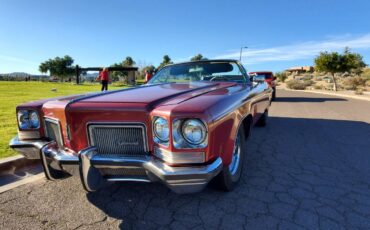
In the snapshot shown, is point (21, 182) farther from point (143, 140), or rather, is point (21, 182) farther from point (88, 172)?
point (143, 140)

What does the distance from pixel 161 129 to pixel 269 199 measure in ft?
4.73

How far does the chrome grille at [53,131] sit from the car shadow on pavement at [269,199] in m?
0.70

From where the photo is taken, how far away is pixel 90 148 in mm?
2188

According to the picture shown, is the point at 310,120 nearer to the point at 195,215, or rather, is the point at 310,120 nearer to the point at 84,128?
the point at 195,215

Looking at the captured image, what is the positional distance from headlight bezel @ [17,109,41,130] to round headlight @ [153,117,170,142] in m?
1.48

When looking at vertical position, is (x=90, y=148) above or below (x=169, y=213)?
above

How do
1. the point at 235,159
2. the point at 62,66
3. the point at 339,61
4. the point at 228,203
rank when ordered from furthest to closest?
the point at 62,66 < the point at 339,61 < the point at 235,159 < the point at 228,203

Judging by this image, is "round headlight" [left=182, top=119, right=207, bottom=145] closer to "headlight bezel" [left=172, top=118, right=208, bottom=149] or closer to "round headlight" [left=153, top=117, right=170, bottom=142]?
"headlight bezel" [left=172, top=118, right=208, bottom=149]

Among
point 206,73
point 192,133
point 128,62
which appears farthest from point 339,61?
point 128,62

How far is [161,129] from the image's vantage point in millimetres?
2051

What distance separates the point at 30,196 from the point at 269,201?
2511 mm

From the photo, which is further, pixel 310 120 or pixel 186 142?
pixel 310 120

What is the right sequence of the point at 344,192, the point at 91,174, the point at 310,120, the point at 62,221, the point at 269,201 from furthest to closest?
1. the point at 310,120
2. the point at 344,192
3. the point at 269,201
4. the point at 62,221
5. the point at 91,174

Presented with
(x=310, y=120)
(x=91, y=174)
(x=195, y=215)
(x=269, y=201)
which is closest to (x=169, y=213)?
(x=195, y=215)
